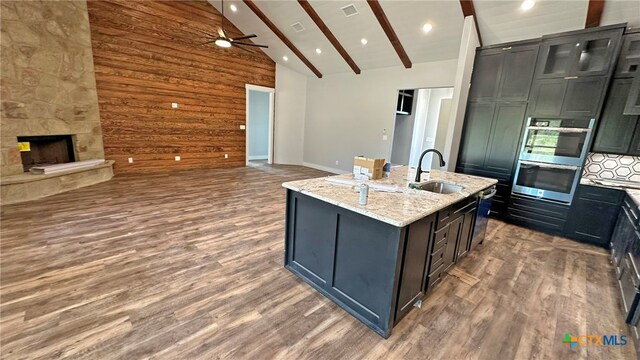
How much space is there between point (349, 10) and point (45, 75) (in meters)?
5.04

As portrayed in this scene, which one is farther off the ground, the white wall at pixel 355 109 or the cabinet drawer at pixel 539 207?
the white wall at pixel 355 109

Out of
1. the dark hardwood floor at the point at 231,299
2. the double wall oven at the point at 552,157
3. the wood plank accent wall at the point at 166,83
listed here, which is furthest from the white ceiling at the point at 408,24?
the dark hardwood floor at the point at 231,299

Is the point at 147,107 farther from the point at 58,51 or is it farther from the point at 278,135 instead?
the point at 278,135

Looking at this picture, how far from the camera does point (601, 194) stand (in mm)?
3207

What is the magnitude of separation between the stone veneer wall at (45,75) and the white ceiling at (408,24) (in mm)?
2941

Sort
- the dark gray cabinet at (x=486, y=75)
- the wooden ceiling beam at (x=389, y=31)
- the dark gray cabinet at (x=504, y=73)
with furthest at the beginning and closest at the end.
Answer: the wooden ceiling beam at (x=389, y=31)
the dark gray cabinet at (x=486, y=75)
the dark gray cabinet at (x=504, y=73)

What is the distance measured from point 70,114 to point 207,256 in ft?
13.8

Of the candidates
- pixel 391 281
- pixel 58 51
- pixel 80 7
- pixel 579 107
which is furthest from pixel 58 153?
pixel 579 107

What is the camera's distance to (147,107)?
223 inches

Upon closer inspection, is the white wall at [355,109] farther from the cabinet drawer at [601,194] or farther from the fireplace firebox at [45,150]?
the fireplace firebox at [45,150]

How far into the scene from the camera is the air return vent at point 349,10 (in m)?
4.43

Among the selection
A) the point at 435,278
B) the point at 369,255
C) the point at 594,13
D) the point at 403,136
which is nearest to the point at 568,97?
the point at 594,13

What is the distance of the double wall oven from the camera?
331 cm

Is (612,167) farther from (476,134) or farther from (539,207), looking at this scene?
(476,134)
